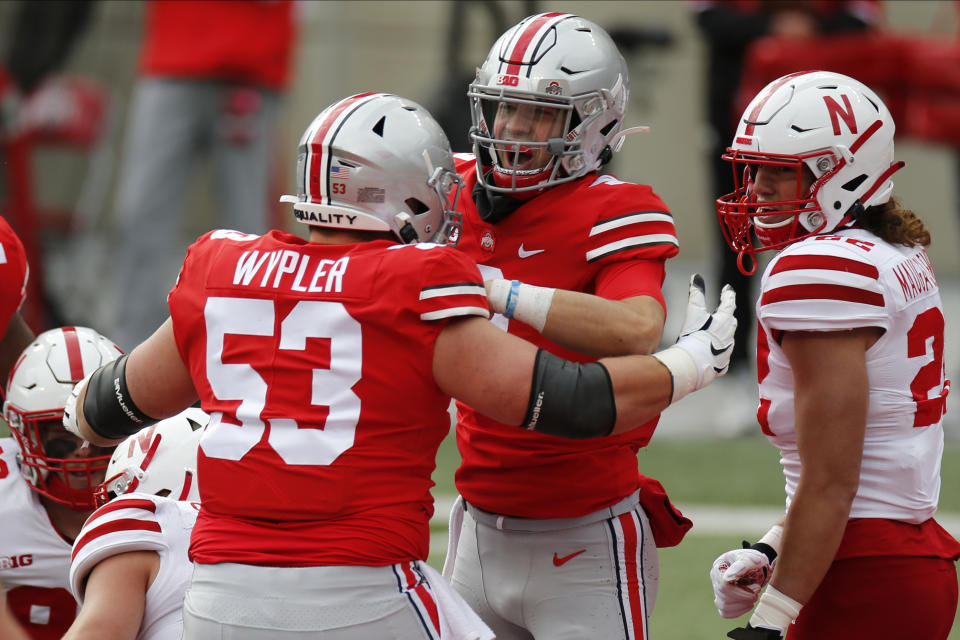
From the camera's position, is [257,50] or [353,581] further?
[257,50]

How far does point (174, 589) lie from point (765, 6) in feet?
18.8

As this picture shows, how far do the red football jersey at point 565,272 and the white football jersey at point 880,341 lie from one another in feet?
1.04

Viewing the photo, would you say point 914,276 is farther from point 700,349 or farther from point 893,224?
point 700,349

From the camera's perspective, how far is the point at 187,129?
7078 mm

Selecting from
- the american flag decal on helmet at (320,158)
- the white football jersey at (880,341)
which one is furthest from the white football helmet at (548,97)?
the white football jersey at (880,341)

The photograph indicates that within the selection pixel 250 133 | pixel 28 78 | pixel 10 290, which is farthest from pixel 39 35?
pixel 10 290

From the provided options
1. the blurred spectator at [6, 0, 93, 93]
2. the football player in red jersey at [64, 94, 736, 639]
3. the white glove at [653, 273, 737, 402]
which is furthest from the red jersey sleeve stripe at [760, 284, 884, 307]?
the blurred spectator at [6, 0, 93, 93]

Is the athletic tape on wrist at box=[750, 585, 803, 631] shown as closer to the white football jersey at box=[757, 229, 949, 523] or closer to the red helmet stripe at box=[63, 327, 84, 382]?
the white football jersey at box=[757, 229, 949, 523]

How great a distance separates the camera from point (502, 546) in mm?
3115

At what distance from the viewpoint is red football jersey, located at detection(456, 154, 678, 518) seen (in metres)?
2.96

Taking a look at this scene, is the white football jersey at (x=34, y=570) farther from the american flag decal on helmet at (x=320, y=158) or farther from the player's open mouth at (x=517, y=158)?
the player's open mouth at (x=517, y=158)

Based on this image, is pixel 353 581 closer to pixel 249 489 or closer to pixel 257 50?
pixel 249 489

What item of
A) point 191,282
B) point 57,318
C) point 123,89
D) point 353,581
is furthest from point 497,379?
point 123,89

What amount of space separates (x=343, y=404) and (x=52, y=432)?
4.02ft
